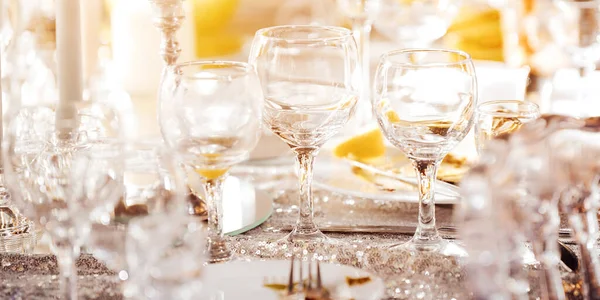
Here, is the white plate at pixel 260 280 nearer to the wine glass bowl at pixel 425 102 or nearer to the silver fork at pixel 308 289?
the silver fork at pixel 308 289

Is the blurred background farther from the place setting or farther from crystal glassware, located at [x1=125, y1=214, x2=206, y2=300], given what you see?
crystal glassware, located at [x1=125, y1=214, x2=206, y2=300]

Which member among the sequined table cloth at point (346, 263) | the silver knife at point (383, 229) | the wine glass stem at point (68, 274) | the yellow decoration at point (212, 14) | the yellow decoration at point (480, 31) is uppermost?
the yellow decoration at point (212, 14)

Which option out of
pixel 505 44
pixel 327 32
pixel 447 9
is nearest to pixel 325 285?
pixel 327 32

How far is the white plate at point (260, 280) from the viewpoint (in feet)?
2.17

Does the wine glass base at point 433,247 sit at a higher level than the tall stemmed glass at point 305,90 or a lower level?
lower

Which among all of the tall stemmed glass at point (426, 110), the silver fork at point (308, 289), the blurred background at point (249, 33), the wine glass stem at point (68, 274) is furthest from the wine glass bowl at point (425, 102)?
the blurred background at point (249, 33)

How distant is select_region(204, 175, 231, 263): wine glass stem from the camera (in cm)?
80

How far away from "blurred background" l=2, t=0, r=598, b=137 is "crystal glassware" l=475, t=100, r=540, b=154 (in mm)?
540

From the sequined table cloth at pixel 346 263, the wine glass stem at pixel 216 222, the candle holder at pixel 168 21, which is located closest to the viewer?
the sequined table cloth at pixel 346 263

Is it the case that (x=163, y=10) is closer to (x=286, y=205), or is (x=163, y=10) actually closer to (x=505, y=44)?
(x=286, y=205)

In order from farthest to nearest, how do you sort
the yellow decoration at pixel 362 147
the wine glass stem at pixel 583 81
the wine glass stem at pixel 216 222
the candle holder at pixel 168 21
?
the wine glass stem at pixel 583 81 < the yellow decoration at pixel 362 147 < the candle holder at pixel 168 21 < the wine glass stem at pixel 216 222

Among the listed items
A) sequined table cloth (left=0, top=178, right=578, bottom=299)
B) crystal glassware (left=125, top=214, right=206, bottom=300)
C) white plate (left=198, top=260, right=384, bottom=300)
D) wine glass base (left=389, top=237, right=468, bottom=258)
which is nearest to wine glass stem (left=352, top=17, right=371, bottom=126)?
sequined table cloth (left=0, top=178, right=578, bottom=299)

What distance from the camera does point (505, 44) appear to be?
2211 millimetres

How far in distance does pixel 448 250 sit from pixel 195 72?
0.27 metres
